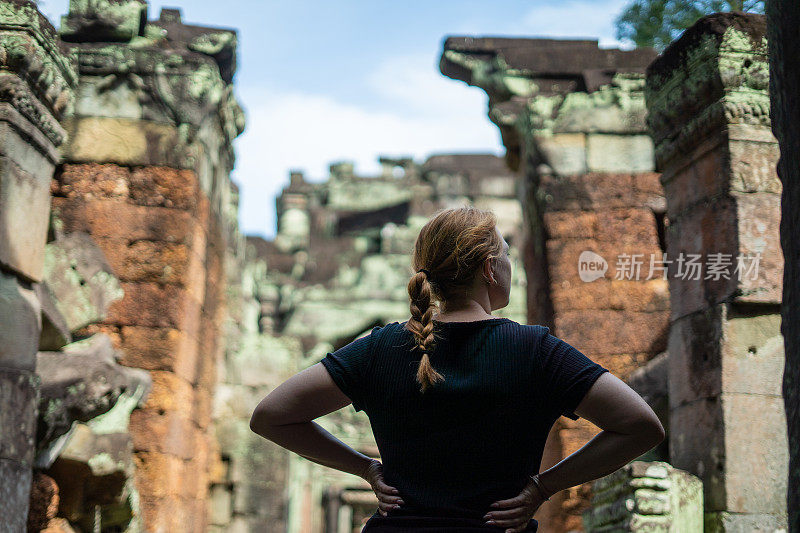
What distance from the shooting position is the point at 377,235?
18531 mm

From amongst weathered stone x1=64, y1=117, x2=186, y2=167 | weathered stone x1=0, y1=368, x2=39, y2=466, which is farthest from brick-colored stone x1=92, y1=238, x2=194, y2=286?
weathered stone x1=0, y1=368, x2=39, y2=466

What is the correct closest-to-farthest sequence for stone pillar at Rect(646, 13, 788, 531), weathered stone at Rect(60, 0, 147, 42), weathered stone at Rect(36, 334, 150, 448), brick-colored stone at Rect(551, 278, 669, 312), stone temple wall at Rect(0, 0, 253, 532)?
stone temple wall at Rect(0, 0, 253, 532) < weathered stone at Rect(36, 334, 150, 448) < stone pillar at Rect(646, 13, 788, 531) < weathered stone at Rect(60, 0, 147, 42) < brick-colored stone at Rect(551, 278, 669, 312)

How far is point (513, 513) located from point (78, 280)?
4072mm

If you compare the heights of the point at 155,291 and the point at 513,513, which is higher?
the point at 155,291

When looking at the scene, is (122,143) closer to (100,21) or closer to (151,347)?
(100,21)

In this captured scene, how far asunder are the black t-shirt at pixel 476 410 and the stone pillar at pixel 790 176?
19.8 inches

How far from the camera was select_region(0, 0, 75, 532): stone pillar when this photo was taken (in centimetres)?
354

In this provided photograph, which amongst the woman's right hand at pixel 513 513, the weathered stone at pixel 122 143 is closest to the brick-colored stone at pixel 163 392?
the weathered stone at pixel 122 143

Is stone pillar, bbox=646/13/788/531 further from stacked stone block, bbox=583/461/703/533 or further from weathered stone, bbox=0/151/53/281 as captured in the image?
weathered stone, bbox=0/151/53/281

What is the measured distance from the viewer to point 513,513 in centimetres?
189

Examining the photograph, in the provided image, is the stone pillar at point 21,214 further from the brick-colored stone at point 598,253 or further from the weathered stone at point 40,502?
the brick-colored stone at point 598,253

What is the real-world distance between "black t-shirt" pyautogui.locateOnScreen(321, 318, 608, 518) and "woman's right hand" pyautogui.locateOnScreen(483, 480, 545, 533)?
2 cm

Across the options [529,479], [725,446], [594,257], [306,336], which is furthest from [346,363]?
[306,336]

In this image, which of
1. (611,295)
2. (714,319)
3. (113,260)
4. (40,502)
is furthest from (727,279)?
(113,260)
